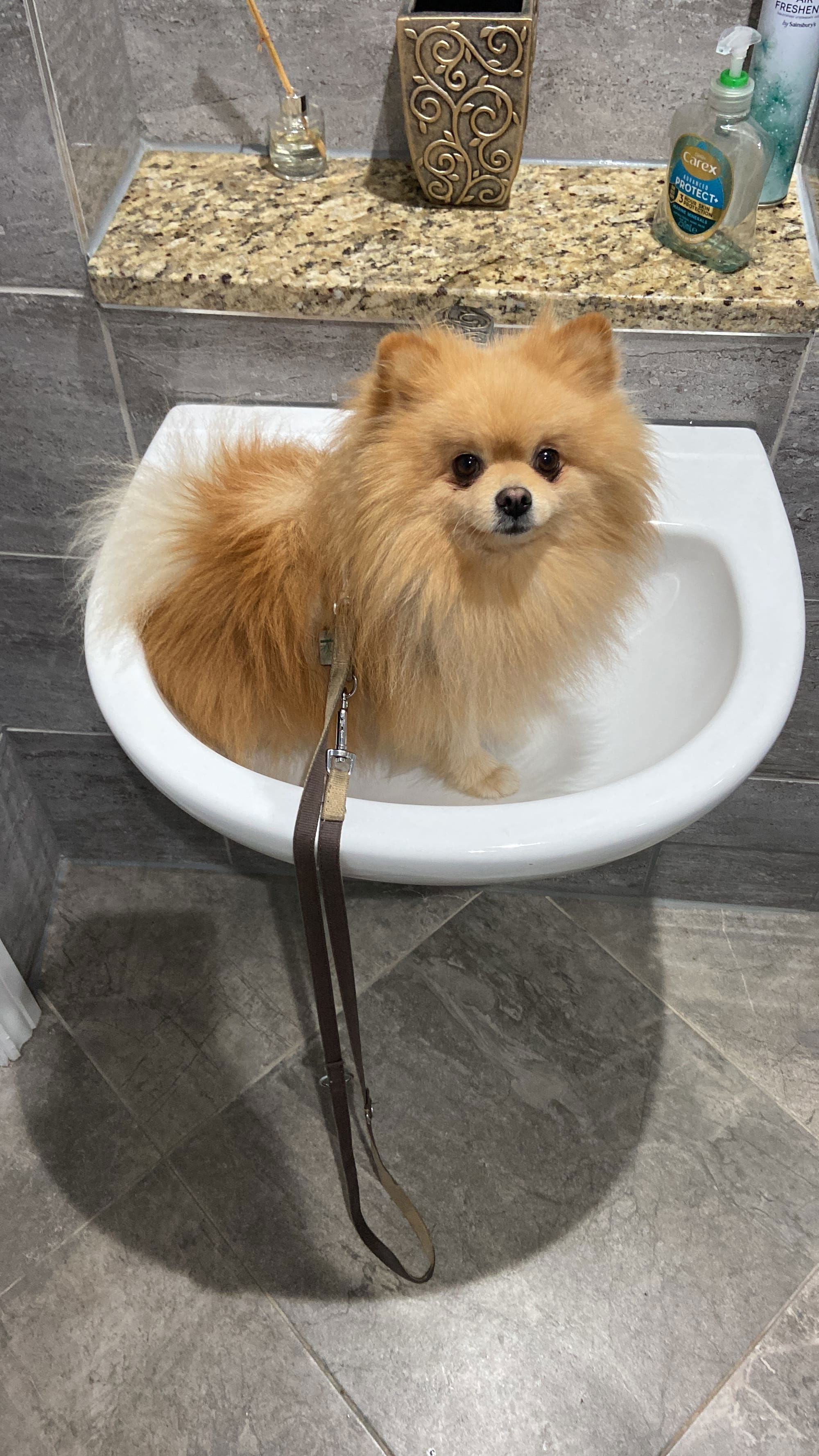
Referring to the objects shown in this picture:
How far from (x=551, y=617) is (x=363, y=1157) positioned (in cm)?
83

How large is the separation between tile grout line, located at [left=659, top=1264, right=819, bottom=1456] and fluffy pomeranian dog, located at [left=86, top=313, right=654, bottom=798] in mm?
745

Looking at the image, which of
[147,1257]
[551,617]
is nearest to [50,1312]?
[147,1257]

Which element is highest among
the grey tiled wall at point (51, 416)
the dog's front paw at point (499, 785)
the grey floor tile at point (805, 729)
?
Answer: the grey tiled wall at point (51, 416)

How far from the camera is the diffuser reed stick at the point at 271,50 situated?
35.2 inches

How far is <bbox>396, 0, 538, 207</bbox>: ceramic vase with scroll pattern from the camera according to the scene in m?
0.82

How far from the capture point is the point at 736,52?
84cm

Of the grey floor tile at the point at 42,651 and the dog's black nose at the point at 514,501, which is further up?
the dog's black nose at the point at 514,501

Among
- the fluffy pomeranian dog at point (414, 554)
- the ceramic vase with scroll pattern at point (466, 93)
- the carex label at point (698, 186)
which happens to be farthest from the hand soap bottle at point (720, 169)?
the fluffy pomeranian dog at point (414, 554)

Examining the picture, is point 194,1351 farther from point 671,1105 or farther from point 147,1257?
point 671,1105

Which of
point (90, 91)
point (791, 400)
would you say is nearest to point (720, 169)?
point (791, 400)

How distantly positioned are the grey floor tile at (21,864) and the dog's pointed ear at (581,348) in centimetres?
99

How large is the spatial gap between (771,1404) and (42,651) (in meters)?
1.24

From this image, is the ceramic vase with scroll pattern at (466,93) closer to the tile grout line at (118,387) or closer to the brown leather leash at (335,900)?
the tile grout line at (118,387)

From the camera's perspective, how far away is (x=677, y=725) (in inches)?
32.9
